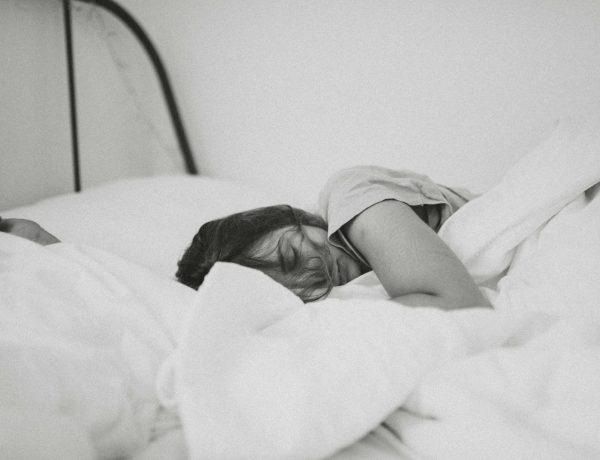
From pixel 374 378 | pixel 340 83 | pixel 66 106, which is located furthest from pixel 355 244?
pixel 66 106

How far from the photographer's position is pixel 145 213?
3.92ft

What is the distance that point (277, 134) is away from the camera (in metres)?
1.57

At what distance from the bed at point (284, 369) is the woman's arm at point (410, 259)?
88mm

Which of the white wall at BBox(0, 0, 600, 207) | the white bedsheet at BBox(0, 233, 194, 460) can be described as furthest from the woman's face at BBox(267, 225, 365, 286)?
the white wall at BBox(0, 0, 600, 207)

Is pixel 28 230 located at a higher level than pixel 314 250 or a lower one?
lower

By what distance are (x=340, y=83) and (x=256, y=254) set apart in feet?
2.70

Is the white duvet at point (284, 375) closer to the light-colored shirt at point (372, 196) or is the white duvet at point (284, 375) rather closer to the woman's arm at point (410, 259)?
the woman's arm at point (410, 259)

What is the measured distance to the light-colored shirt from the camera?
0.79 meters

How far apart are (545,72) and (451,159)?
0.30 metres

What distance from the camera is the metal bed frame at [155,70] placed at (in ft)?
4.70

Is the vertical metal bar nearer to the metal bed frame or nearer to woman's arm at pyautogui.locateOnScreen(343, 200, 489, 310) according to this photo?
the metal bed frame

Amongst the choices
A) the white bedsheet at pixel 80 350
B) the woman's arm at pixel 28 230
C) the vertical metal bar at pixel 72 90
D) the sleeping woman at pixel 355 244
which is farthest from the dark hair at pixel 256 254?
the vertical metal bar at pixel 72 90

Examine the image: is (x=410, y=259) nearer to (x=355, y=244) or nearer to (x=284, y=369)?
(x=355, y=244)

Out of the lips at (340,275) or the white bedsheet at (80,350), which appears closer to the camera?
the white bedsheet at (80,350)
